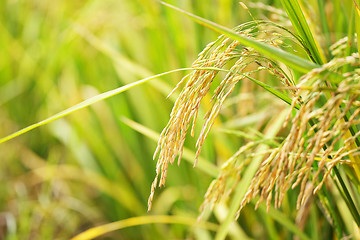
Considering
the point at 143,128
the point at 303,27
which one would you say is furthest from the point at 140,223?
the point at 303,27

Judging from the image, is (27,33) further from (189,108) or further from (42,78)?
(189,108)

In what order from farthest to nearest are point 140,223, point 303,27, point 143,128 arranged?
1. point 140,223
2. point 143,128
3. point 303,27

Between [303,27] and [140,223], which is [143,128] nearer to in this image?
[140,223]

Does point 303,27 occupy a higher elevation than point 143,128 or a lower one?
higher

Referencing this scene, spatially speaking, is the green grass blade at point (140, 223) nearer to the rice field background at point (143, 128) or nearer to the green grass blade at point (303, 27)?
the rice field background at point (143, 128)

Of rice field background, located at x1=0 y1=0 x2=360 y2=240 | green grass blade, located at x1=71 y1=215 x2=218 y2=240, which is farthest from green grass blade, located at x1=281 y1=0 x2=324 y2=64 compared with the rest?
green grass blade, located at x1=71 y1=215 x2=218 y2=240

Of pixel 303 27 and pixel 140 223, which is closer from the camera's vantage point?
pixel 303 27

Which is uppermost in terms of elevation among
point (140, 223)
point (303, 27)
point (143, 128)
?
point (303, 27)

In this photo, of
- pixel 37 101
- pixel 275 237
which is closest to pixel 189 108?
pixel 275 237
